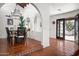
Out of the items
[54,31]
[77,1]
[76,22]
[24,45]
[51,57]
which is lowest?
[51,57]

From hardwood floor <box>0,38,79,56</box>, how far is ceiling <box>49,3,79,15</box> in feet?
1.80

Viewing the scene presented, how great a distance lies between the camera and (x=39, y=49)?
2.24m

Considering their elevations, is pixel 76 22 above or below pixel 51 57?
above

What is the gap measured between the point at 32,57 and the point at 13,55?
1.20ft

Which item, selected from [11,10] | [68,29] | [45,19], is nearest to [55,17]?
[45,19]

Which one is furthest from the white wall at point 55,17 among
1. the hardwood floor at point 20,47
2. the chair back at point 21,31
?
the chair back at point 21,31

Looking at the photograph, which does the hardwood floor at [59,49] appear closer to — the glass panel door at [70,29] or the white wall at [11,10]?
the glass panel door at [70,29]

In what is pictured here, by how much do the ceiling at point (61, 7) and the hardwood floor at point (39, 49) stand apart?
548 millimetres

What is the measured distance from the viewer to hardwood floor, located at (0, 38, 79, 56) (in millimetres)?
2174

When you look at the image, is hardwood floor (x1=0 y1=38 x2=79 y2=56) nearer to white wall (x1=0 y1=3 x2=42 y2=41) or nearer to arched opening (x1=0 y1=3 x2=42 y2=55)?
arched opening (x1=0 y1=3 x2=42 y2=55)

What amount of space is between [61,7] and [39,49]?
912mm

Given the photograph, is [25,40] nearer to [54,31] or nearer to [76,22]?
[54,31]

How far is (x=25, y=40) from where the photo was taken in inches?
87.8

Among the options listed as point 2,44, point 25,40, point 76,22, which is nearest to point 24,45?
point 25,40
